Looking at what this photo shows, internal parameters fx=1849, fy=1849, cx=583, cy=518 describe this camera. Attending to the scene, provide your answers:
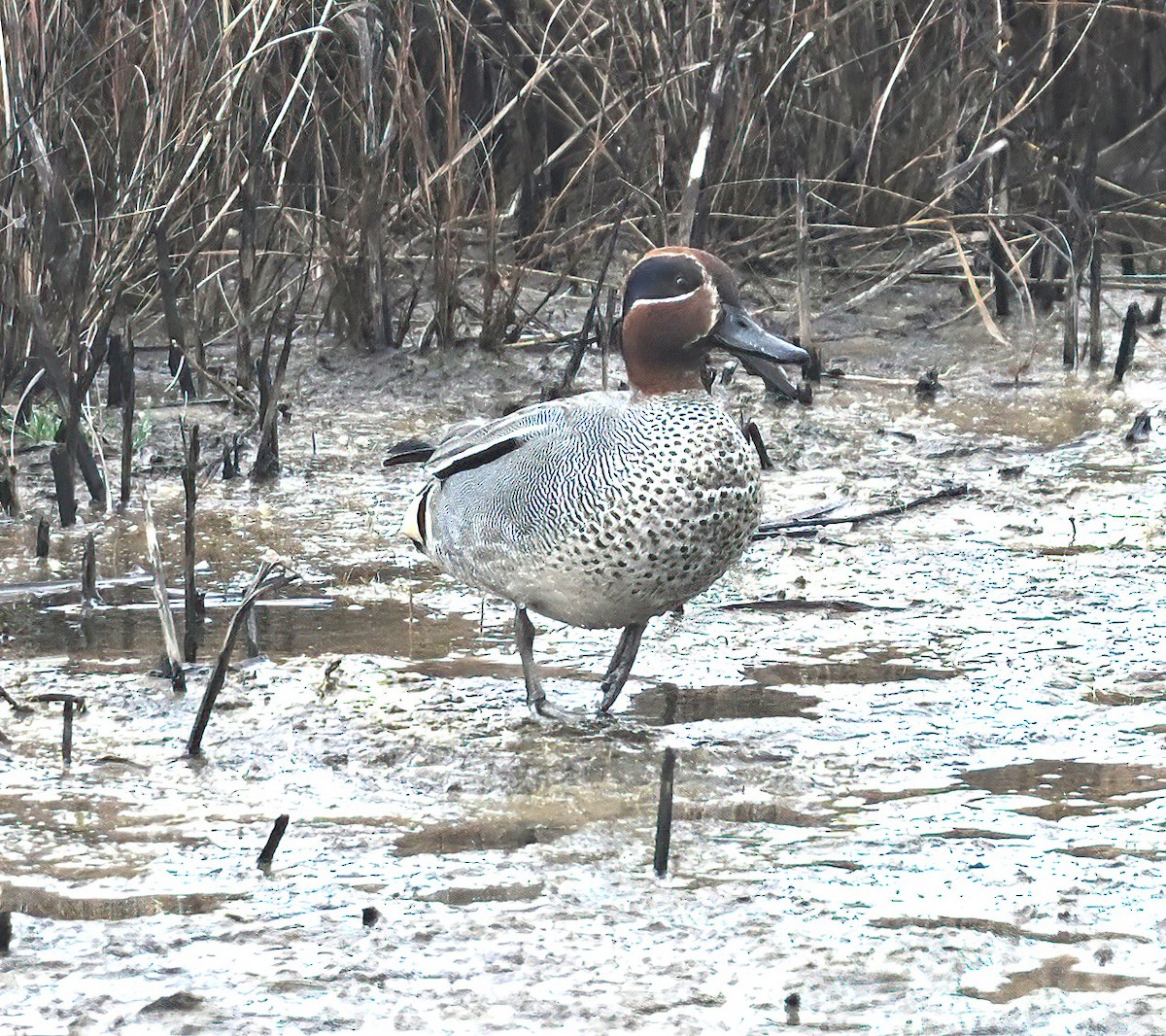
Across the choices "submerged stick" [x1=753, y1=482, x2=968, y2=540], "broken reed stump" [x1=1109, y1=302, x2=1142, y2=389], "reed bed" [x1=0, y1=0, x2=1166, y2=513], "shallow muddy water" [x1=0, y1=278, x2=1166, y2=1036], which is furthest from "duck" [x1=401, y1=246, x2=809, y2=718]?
"broken reed stump" [x1=1109, y1=302, x2=1142, y2=389]

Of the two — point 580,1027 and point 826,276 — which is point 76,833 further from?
point 826,276

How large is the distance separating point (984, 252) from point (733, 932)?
15.4 ft

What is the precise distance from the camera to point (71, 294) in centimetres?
484

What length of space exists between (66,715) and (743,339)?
1423 mm

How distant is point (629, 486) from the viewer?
3297mm

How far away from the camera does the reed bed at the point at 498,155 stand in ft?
16.1

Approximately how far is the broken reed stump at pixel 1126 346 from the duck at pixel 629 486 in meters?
2.89

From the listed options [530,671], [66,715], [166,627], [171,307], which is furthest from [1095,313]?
[66,715]

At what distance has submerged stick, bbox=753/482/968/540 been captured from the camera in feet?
15.5

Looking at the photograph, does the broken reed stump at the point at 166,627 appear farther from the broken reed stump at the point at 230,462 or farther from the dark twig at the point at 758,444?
the dark twig at the point at 758,444

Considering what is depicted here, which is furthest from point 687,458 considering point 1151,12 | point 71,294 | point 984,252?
point 1151,12

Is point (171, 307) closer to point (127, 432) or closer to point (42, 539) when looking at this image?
point (127, 432)

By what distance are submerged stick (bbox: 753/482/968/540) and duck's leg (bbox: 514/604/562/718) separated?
120 centimetres

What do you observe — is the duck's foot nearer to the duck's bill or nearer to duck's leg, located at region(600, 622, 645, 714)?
duck's leg, located at region(600, 622, 645, 714)
